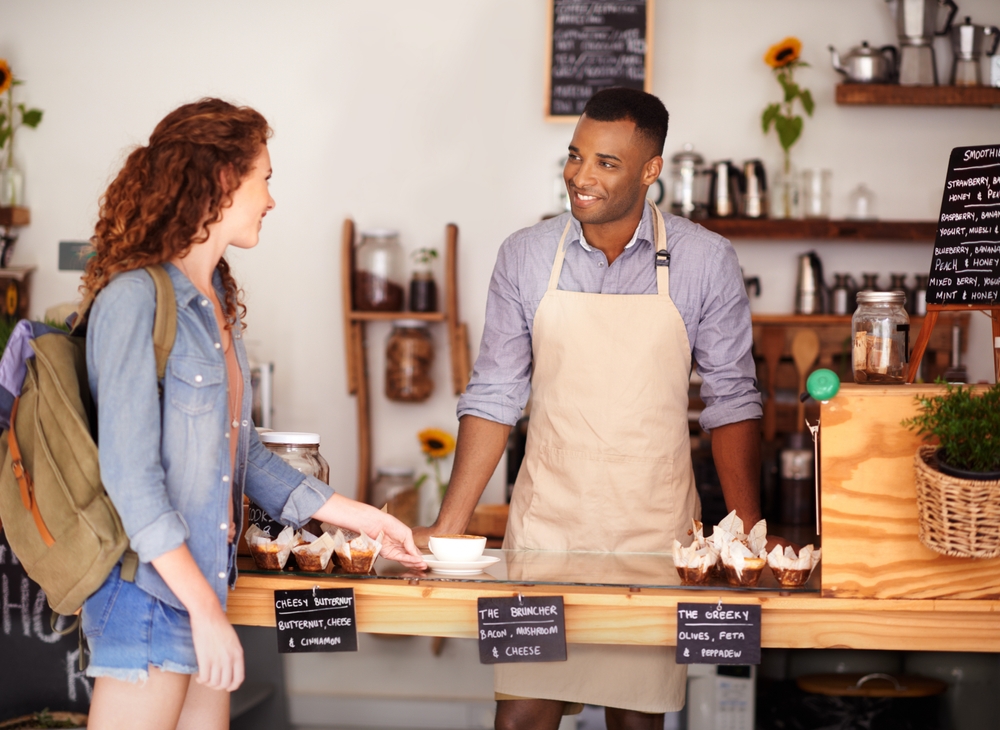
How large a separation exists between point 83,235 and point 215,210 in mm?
2929

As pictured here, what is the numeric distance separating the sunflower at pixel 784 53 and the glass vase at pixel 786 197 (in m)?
0.38

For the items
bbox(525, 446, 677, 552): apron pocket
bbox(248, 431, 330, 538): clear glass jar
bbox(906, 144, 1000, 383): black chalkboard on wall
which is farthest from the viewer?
bbox(525, 446, 677, 552): apron pocket

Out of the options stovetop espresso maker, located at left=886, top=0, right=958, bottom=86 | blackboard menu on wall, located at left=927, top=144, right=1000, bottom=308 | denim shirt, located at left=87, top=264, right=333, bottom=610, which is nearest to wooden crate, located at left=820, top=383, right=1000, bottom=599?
blackboard menu on wall, located at left=927, top=144, right=1000, bottom=308

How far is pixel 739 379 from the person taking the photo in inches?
81.7

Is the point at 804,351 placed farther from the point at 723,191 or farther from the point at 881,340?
the point at 881,340

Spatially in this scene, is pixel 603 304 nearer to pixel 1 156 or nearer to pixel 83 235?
pixel 83 235

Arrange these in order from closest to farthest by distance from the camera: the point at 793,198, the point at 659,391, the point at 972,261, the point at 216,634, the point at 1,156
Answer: the point at 216,634 < the point at 972,261 < the point at 659,391 < the point at 793,198 < the point at 1,156

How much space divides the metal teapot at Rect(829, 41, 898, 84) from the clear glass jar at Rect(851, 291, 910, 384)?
7.74 feet

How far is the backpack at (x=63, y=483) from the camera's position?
1348 mm

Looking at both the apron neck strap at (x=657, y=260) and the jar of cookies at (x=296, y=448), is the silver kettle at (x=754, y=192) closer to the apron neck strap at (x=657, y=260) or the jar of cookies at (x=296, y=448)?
the apron neck strap at (x=657, y=260)

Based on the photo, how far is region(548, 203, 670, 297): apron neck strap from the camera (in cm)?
209

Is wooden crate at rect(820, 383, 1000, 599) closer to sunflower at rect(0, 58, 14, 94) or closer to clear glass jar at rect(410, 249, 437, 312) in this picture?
clear glass jar at rect(410, 249, 437, 312)

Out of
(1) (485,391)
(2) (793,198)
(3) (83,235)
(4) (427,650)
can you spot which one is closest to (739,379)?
(1) (485,391)

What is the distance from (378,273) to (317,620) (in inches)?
95.9
